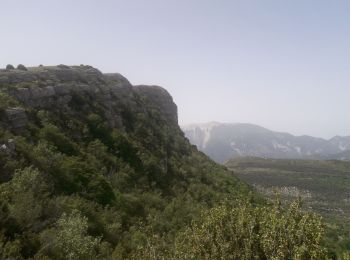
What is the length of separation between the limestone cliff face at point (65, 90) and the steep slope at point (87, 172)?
8.3 inches

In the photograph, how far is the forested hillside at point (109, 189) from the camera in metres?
24.6

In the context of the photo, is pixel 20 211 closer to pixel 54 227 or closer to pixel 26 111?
pixel 54 227

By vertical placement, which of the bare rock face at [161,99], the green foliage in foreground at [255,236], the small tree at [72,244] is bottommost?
the small tree at [72,244]

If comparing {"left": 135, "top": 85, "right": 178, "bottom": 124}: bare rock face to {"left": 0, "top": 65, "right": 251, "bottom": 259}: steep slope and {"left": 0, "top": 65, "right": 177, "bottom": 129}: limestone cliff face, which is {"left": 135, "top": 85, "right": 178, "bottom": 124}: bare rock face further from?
{"left": 0, "top": 65, "right": 251, "bottom": 259}: steep slope

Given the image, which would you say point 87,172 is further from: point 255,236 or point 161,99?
point 161,99

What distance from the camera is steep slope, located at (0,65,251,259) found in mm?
33562

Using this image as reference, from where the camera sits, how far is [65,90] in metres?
77.4

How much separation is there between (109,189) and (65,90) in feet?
93.6

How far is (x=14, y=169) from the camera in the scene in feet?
145

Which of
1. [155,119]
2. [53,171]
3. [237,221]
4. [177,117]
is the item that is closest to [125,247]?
[53,171]

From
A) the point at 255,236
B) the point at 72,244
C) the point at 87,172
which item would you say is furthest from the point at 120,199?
the point at 255,236

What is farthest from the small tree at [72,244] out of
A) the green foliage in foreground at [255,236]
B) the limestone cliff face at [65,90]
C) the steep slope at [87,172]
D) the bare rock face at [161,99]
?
the bare rock face at [161,99]

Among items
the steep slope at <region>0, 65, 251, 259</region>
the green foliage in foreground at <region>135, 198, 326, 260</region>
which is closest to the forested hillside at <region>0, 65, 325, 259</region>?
the green foliage in foreground at <region>135, 198, 326, 260</region>

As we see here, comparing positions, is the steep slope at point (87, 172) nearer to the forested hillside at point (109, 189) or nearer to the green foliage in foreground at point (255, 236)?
the forested hillside at point (109, 189)
